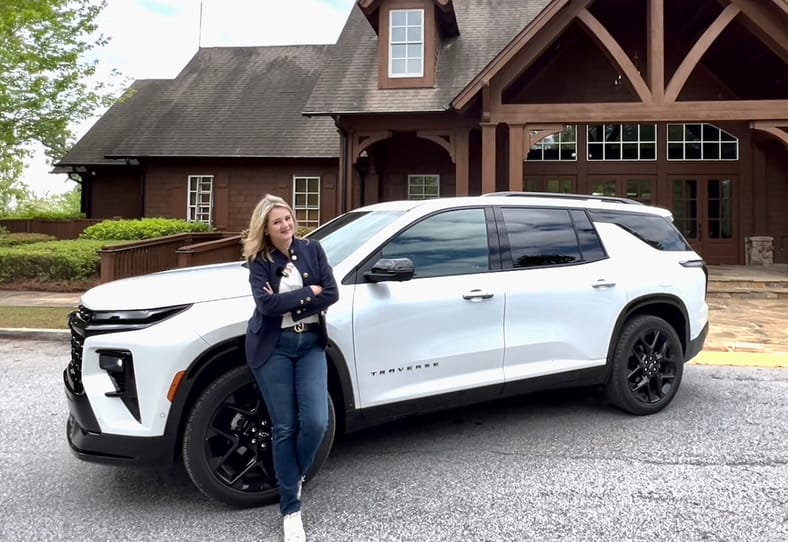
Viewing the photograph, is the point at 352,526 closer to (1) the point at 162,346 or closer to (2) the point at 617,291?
(1) the point at 162,346

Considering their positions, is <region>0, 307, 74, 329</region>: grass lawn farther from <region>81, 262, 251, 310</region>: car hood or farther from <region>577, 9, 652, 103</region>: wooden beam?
<region>577, 9, 652, 103</region>: wooden beam

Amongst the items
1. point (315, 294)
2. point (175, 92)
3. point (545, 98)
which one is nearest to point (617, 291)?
point (315, 294)

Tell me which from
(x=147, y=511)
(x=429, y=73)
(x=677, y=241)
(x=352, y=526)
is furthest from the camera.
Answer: (x=429, y=73)

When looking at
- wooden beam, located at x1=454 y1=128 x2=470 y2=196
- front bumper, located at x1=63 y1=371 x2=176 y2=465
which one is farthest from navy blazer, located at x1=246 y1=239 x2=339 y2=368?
wooden beam, located at x1=454 y1=128 x2=470 y2=196

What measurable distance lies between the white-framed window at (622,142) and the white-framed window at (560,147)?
17.8 inches

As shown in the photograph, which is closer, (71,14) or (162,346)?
(162,346)

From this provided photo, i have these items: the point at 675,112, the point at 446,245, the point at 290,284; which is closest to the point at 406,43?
the point at 675,112

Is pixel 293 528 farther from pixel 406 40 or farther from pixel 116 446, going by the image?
pixel 406 40

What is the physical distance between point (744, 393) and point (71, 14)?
18.7 m

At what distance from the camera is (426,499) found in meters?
3.11

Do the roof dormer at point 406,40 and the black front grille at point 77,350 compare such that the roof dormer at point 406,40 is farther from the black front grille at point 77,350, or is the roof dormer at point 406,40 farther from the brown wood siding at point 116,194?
the black front grille at point 77,350

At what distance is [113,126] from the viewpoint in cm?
2016

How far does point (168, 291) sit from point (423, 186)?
13.3m

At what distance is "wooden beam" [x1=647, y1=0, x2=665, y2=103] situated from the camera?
1080 centimetres
